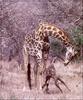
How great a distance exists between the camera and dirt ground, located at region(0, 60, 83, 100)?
9500mm

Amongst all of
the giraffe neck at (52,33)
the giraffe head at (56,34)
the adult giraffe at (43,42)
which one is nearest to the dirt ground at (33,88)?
the adult giraffe at (43,42)

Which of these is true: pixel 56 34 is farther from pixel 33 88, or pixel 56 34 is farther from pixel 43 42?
pixel 33 88

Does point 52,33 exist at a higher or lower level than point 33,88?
higher

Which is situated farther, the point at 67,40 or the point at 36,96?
the point at 67,40

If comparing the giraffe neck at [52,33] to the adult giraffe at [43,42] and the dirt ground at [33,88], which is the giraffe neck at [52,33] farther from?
the dirt ground at [33,88]

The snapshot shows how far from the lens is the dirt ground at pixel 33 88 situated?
374 inches

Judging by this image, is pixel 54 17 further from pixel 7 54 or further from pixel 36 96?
pixel 36 96

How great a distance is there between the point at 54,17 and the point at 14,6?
3.48ft

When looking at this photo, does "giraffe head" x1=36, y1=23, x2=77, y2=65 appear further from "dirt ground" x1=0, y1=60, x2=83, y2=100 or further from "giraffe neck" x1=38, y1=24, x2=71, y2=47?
"dirt ground" x1=0, y1=60, x2=83, y2=100

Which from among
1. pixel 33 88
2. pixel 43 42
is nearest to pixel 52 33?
pixel 43 42

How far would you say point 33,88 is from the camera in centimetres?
1023

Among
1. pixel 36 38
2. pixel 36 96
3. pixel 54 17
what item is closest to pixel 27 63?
pixel 36 38

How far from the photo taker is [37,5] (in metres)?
12.6

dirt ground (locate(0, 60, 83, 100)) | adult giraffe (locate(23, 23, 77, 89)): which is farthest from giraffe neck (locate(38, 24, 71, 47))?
dirt ground (locate(0, 60, 83, 100))
